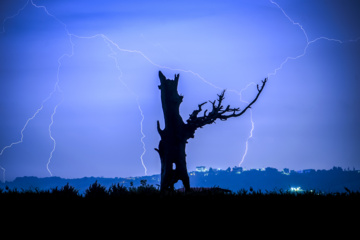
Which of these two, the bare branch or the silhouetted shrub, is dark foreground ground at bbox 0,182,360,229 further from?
the bare branch

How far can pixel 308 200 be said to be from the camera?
6254 mm

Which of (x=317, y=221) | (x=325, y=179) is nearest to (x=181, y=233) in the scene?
(x=317, y=221)

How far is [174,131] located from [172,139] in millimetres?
338

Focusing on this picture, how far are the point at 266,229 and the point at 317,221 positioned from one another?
897 mm

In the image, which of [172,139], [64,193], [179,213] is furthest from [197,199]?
[172,139]

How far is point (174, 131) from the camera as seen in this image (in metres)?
13.2

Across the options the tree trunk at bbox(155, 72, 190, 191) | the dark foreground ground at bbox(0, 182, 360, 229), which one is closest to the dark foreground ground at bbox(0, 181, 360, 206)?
the dark foreground ground at bbox(0, 182, 360, 229)

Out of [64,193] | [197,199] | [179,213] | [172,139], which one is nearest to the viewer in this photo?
[179,213]

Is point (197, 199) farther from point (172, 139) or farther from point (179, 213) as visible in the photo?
point (172, 139)

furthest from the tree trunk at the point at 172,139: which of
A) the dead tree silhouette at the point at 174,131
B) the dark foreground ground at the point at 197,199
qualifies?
the dark foreground ground at the point at 197,199

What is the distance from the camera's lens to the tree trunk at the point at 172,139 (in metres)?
12.9

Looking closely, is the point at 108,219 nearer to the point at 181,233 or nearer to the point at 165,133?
the point at 181,233

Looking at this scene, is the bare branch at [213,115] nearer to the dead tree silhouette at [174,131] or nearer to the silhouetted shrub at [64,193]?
the dead tree silhouette at [174,131]

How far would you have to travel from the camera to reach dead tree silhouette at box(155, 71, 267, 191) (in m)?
12.9
